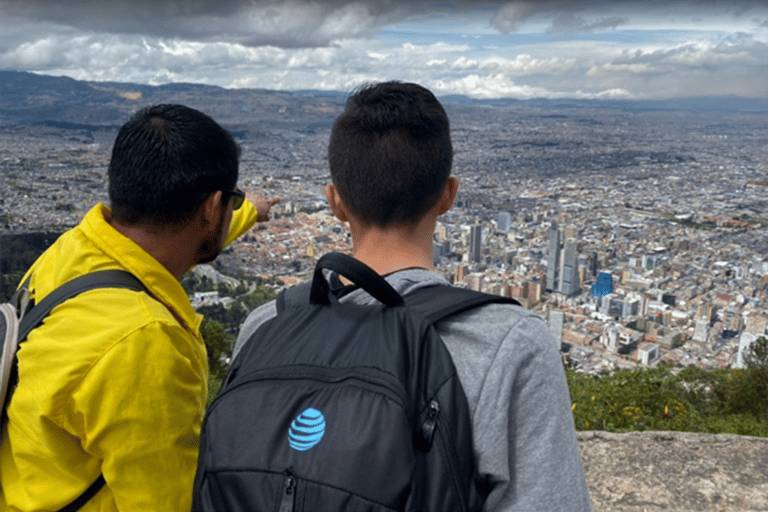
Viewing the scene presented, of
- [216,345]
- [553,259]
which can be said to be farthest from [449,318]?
[553,259]

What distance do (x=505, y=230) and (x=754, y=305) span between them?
253 inches

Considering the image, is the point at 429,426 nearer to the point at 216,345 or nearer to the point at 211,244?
the point at 211,244

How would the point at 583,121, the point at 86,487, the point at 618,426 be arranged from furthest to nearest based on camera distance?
the point at 583,121, the point at 618,426, the point at 86,487

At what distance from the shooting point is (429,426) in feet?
3.17

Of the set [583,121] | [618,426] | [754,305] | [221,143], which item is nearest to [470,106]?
[583,121]

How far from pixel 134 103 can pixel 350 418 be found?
2763 cm

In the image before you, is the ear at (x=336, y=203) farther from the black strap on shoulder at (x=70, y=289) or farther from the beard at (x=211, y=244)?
the black strap on shoulder at (x=70, y=289)

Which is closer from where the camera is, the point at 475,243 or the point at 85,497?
the point at 85,497

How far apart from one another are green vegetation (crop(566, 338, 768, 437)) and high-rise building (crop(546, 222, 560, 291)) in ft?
21.3

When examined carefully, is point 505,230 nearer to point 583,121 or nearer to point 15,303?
point 15,303

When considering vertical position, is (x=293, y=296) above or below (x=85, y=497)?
above

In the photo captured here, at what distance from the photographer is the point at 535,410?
997mm

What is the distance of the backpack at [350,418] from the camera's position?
3.13 feet

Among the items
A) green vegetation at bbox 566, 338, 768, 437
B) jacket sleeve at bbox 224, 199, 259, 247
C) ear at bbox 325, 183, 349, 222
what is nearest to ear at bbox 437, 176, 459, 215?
ear at bbox 325, 183, 349, 222
